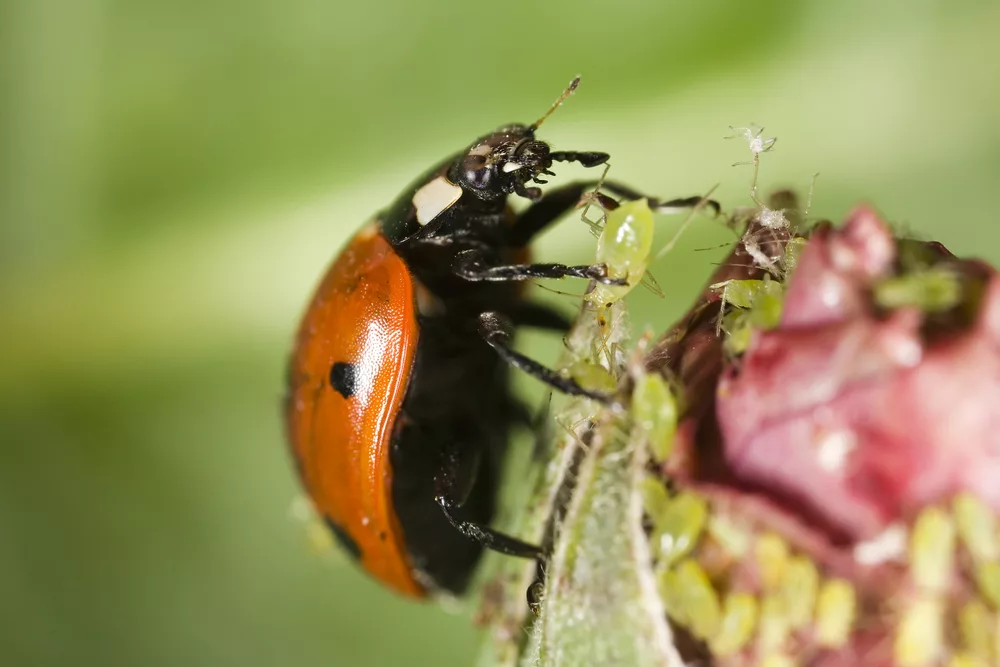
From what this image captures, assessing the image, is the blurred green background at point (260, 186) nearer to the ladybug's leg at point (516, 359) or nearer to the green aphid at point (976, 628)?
the ladybug's leg at point (516, 359)

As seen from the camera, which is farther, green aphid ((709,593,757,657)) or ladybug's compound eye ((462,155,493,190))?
ladybug's compound eye ((462,155,493,190))

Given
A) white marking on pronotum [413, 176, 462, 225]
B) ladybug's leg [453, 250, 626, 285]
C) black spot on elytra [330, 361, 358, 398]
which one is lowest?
black spot on elytra [330, 361, 358, 398]

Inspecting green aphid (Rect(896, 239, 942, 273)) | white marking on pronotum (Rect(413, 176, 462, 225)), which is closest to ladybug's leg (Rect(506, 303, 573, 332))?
white marking on pronotum (Rect(413, 176, 462, 225))

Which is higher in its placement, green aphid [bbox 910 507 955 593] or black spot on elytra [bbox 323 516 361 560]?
green aphid [bbox 910 507 955 593]

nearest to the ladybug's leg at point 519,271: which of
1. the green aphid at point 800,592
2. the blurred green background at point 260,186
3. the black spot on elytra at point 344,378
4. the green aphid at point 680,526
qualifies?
the black spot on elytra at point 344,378

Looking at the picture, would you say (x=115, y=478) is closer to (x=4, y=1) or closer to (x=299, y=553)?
(x=299, y=553)

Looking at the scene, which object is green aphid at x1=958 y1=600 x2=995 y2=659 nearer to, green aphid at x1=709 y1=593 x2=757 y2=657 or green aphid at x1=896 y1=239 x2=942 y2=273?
green aphid at x1=709 y1=593 x2=757 y2=657
